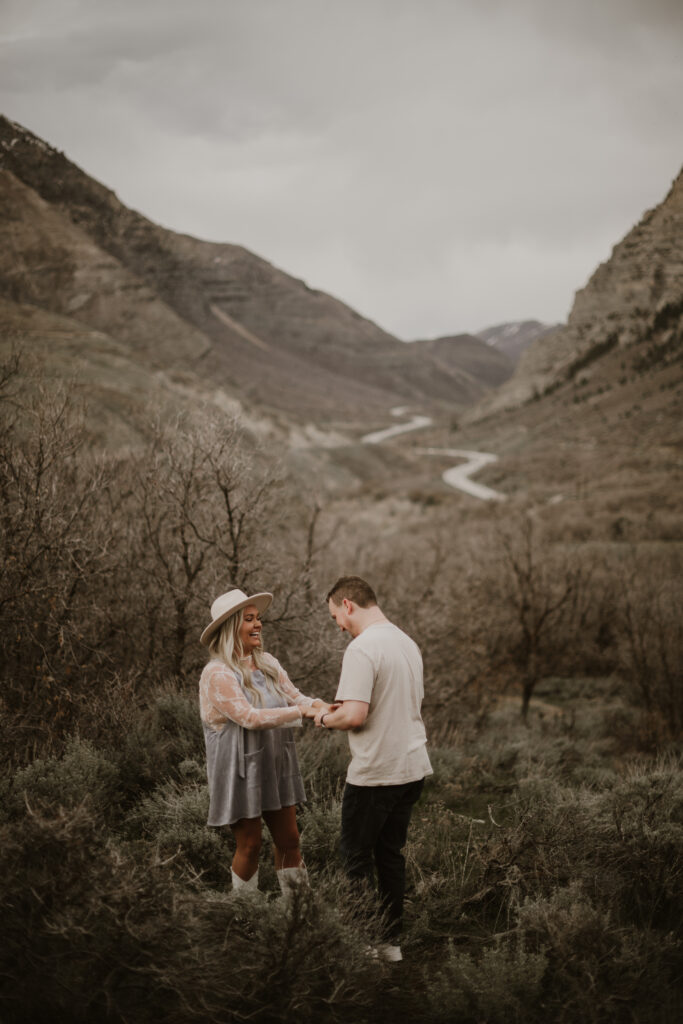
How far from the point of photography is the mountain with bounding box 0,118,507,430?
42.7 m

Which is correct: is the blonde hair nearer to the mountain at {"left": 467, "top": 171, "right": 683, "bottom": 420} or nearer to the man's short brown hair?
the man's short brown hair

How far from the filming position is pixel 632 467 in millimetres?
37188

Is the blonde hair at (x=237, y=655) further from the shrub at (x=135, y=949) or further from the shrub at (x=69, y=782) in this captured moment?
the shrub at (x=69, y=782)

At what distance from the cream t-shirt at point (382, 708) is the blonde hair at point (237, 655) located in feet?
1.72

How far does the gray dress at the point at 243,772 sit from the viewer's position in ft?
10.8

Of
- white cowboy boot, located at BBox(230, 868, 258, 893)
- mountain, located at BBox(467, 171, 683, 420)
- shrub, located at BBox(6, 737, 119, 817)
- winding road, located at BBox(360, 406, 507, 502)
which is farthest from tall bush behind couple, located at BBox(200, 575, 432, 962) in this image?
mountain, located at BBox(467, 171, 683, 420)

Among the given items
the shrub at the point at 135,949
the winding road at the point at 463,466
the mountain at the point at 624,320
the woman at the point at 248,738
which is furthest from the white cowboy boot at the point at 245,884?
the mountain at the point at 624,320

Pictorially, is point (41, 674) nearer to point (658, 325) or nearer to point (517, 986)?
point (517, 986)

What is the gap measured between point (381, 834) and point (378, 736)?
64cm

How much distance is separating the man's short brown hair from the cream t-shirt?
16 centimetres

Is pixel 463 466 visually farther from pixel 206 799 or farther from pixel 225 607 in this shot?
pixel 225 607

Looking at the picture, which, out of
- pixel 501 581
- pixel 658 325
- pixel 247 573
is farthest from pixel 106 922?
pixel 658 325

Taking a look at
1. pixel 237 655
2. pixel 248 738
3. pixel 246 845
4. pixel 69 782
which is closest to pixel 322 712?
pixel 248 738

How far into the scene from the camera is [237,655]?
348cm
